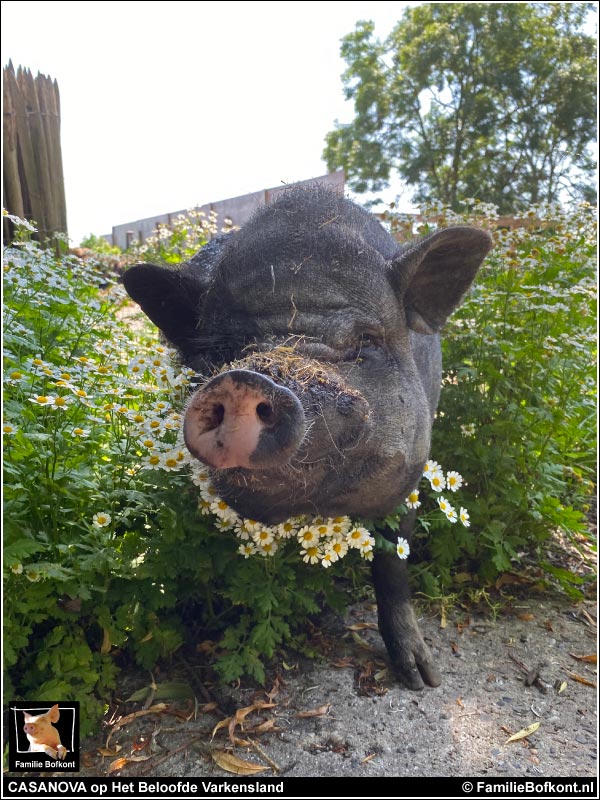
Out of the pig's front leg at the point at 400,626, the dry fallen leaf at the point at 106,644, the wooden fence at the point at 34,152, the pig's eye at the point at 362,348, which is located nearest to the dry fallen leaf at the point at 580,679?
the pig's front leg at the point at 400,626

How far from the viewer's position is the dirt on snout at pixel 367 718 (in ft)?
8.51

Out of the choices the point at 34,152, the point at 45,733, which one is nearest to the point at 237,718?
the point at 45,733

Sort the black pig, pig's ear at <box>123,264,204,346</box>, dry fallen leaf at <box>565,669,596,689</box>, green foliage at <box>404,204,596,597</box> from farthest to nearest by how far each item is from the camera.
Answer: green foliage at <box>404,204,596,597</box> < dry fallen leaf at <box>565,669,596,689</box> < pig's ear at <box>123,264,204,346</box> < the black pig

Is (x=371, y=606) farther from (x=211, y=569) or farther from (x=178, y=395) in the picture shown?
(x=178, y=395)

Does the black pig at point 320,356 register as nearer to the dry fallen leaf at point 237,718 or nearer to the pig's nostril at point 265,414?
the pig's nostril at point 265,414

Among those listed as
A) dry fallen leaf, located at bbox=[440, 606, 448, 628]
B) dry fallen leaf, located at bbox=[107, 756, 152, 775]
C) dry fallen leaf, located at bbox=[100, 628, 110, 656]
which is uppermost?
dry fallen leaf, located at bbox=[100, 628, 110, 656]

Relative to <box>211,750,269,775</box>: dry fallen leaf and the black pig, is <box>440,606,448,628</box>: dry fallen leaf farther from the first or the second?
<box>211,750,269,775</box>: dry fallen leaf

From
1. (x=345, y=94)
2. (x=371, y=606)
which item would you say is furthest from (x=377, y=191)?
(x=371, y=606)

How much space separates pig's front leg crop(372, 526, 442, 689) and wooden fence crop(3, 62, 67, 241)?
291 cm

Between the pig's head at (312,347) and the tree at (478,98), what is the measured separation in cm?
1725

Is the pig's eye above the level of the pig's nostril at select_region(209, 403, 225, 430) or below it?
above

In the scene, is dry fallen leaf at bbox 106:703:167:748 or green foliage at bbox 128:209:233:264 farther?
green foliage at bbox 128:209:233:264

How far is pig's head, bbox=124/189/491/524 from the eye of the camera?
208cm

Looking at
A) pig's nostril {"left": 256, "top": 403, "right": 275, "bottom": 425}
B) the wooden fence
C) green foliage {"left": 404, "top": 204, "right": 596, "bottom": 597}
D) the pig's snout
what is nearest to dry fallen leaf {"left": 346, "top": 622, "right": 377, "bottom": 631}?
green foliage {"left": 404, "top": 204, "right": 596, "bottom": 597}
